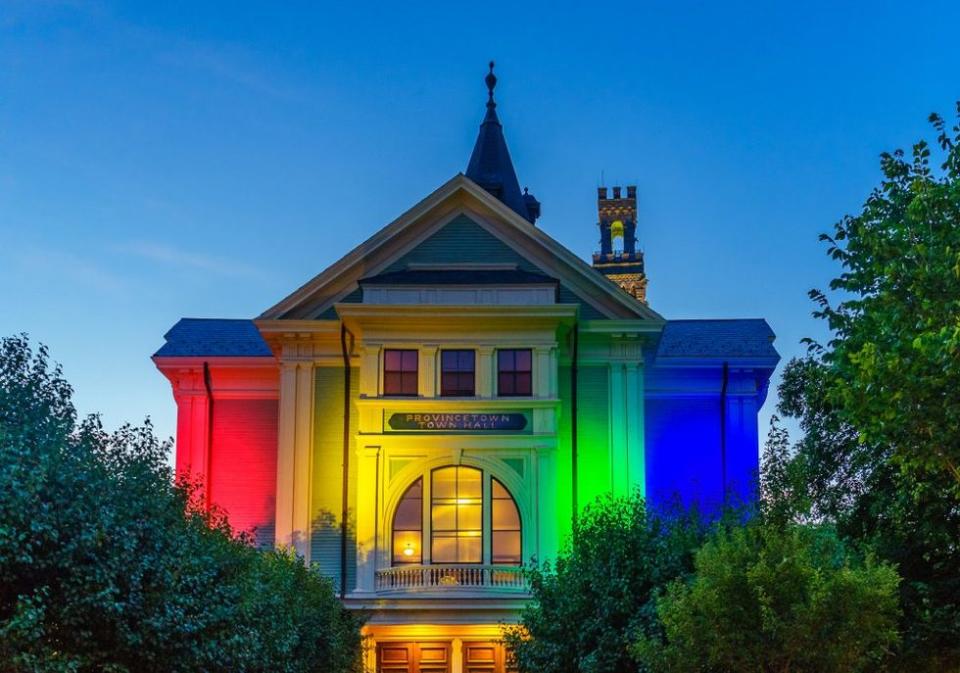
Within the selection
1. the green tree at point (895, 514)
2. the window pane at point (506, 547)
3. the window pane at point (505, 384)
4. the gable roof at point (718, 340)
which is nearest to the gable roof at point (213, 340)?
the window pane at point (505, 384)

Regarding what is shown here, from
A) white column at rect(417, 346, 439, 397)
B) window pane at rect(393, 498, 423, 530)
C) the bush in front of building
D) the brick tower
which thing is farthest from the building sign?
the brick tower

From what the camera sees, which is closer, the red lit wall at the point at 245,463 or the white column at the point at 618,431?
the white column at the point at 618,431

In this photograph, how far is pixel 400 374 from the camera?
38375 millimetres

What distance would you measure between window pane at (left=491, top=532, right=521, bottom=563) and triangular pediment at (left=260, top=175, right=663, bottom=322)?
690cm

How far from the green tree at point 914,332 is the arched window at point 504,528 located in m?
14.8

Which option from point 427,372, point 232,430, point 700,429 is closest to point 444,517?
point 427,372

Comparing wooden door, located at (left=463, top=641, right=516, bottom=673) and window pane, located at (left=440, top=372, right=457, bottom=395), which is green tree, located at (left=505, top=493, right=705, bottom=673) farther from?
window pane, located at (left=440, top=372, right=457, bottom=395)

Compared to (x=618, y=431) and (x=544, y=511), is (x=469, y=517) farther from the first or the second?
(x=618, y=431)

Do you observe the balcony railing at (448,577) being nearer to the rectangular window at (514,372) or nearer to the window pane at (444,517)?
the window pane at (444,517)

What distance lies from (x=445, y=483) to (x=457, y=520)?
1108mm

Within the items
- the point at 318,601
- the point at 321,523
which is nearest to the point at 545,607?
the point at 318,601

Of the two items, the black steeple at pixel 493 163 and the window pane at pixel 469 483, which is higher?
the black steeple at pixel 493 163

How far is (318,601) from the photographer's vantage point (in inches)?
1244

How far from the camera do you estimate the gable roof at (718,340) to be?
42.6 m
